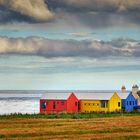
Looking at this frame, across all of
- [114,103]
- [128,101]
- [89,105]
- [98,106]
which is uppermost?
[128,101]

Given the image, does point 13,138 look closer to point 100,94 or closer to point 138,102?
point 100,94

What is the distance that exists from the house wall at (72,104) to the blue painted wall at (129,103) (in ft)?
36.6

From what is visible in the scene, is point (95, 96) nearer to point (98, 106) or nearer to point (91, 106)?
point (91, 106)

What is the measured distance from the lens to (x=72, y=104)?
323 feet

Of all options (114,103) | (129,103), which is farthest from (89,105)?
(129,103)

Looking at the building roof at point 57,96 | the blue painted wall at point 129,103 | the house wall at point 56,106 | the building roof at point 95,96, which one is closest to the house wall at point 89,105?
the building roof at point 95,96

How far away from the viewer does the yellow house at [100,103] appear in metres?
98.4

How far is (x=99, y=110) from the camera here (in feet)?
321

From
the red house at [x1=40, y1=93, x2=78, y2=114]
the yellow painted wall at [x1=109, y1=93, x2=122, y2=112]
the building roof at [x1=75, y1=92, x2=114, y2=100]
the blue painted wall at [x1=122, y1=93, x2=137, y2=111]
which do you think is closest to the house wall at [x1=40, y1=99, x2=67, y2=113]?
the red house at [x1=40, y1=93, x2=78, y2=114]

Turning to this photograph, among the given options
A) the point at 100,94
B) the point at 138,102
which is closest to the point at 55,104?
the point at 100,94

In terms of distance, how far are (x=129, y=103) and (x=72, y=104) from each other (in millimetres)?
14032

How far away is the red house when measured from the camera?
3814 inches

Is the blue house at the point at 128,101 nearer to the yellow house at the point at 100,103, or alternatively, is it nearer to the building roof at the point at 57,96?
the yellow house at the point at 100,103

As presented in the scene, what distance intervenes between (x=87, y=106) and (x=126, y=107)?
30.8 ft
